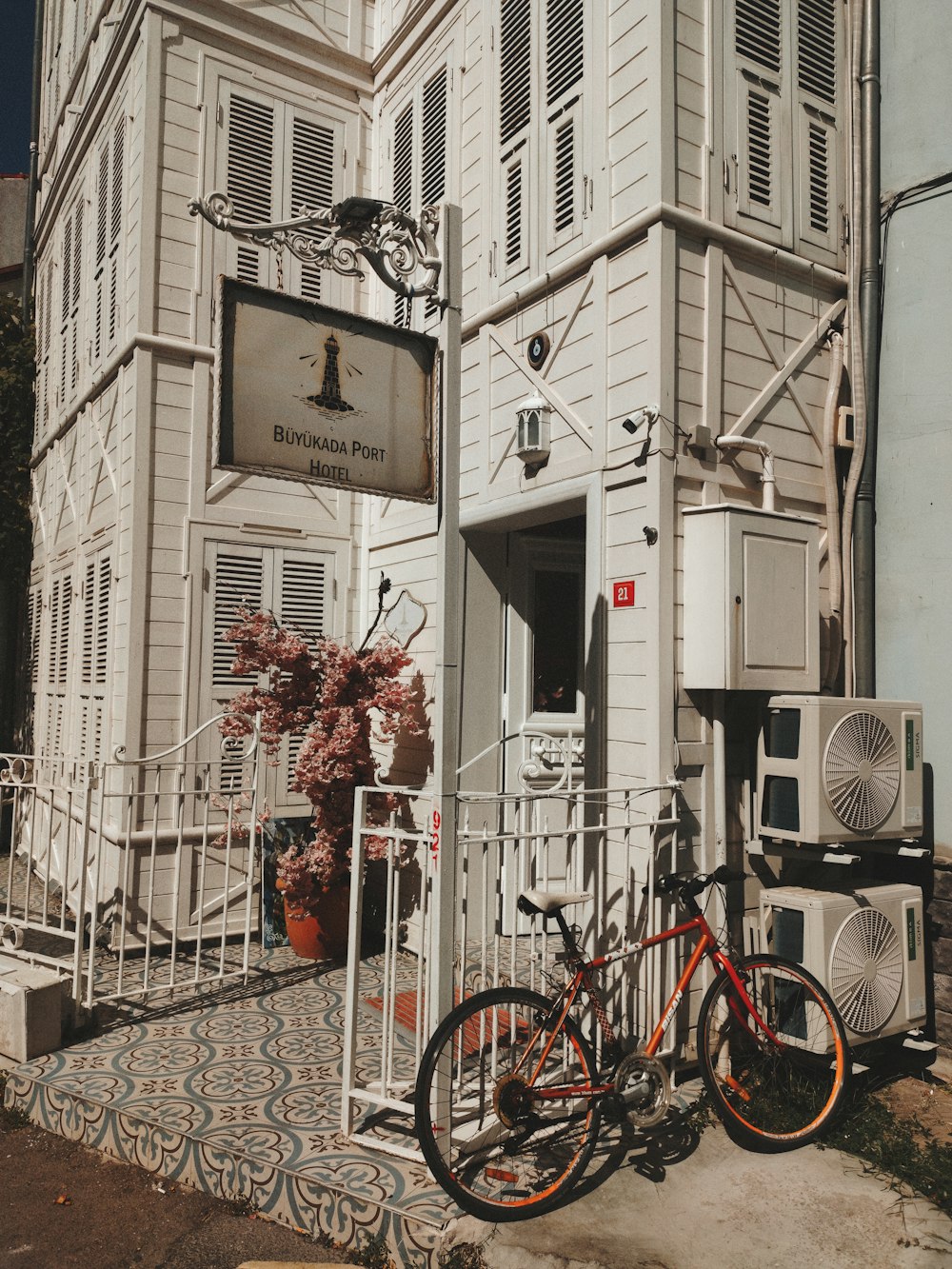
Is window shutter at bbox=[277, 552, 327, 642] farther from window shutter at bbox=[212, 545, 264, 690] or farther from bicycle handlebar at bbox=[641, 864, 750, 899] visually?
bicycle handlebar at bbox=[641, 864, 750, 899]

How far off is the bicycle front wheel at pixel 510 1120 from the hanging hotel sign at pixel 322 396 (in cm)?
203

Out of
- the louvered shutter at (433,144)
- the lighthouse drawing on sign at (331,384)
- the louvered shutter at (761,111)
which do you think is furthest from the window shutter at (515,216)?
the lighthouse drawing on sign at (331,384)

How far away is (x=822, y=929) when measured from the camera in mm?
4246

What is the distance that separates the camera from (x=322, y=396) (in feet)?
11.3

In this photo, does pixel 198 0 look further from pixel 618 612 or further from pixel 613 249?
pixel 618 612

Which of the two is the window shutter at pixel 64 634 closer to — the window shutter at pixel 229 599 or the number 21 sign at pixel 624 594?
the window shutter at pixel 229 599

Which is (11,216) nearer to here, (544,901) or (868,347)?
(868,347)

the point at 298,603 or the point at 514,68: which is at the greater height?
the point at 514,68

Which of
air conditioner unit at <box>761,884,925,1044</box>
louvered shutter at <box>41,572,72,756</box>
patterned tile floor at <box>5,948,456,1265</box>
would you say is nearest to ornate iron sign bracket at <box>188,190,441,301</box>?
air conditioner unit at <box>761,884,925,1044</box>

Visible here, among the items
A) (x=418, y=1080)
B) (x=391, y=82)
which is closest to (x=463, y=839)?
(x=418, y=1080)

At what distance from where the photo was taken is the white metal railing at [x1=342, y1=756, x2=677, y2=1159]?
3717 millimetres

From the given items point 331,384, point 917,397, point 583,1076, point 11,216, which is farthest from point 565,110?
point 11,216

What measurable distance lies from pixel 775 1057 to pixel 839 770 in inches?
52.6

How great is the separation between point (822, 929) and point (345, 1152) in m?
2.34
